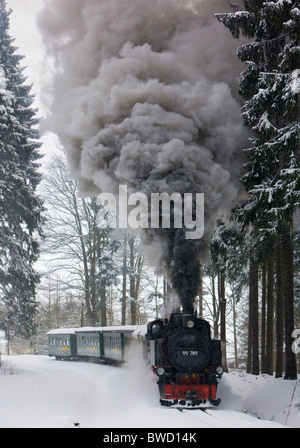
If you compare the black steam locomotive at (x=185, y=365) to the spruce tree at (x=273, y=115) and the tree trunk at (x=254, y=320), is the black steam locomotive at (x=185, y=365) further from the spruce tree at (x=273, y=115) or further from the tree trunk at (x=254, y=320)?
the tree trunk at (x=254, y=320)

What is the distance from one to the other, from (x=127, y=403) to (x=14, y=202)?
9273 mm

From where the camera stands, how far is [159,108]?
1317cm

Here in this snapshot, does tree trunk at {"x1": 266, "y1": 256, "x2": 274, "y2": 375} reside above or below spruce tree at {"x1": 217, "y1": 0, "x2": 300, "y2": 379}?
below

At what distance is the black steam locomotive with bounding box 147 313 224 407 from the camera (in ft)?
37.3

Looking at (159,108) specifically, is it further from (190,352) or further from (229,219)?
(190,352)

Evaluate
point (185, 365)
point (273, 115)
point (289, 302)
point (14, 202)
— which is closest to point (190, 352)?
point (185, 365)

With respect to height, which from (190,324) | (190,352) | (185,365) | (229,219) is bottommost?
(185,365)

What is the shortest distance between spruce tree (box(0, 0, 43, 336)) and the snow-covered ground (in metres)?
3.12

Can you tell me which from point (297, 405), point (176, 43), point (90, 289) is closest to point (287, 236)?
point (297, 405)

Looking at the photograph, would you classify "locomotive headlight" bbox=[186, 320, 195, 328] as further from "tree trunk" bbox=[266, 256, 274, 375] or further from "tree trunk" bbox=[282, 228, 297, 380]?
"tree trunk" bbox=[266, 256, 274, 375]

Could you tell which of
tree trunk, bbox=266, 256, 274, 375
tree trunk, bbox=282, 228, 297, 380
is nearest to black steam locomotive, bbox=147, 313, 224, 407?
tree trunk, bbox=282, 228, 297, 380

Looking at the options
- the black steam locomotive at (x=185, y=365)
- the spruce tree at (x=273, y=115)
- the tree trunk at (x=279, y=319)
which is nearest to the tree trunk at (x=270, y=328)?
the tree trunk at (x=279, y=319)

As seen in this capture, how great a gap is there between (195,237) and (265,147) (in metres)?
2.67

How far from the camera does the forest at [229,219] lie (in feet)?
37.1
